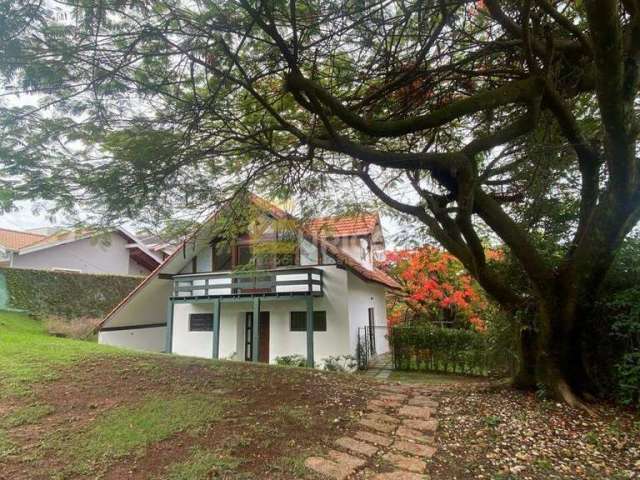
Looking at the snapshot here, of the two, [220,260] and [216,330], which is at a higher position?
[220,260]

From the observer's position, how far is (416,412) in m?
4.31

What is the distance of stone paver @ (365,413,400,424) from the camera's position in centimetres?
399

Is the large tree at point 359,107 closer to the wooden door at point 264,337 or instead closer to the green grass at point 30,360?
the green grass at point 30,360

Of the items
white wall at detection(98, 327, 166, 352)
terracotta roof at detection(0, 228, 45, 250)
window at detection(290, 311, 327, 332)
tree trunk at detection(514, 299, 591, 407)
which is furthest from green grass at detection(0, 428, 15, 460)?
terracotta roof at detection(0, 228, 45, 250)

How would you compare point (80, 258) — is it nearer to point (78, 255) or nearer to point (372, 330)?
point (78, 255)

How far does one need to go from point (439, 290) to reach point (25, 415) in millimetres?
12790

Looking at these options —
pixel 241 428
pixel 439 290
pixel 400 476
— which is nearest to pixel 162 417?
pixel 241 428

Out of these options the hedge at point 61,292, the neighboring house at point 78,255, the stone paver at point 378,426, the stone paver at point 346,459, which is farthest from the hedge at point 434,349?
the hedge at point 61,292

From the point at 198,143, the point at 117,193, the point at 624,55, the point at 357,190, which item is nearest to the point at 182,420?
the point at 117,193

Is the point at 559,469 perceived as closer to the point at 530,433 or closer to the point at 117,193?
the point at 530,433

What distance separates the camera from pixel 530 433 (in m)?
3.55

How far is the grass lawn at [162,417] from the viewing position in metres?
2.90

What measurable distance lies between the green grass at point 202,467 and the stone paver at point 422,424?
1.92 metres

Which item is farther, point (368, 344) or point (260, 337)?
point (260, 337)
